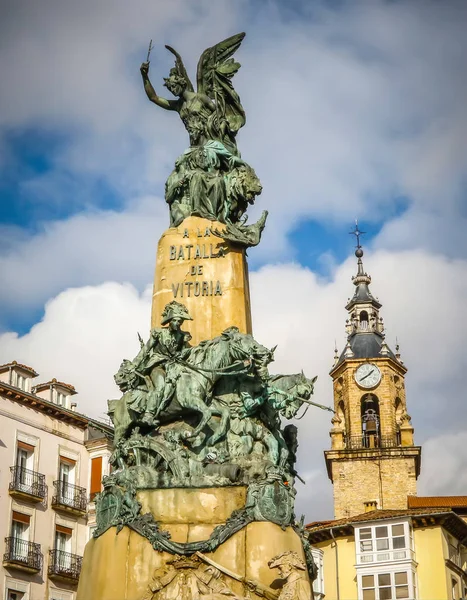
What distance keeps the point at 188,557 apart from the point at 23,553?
2387cm

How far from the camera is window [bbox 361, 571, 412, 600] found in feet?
200

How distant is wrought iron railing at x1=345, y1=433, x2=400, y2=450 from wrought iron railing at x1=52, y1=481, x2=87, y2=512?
68.4m

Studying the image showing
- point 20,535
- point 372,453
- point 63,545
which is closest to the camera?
point 20,535

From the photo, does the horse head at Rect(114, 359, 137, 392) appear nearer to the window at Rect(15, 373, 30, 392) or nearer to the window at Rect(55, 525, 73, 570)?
the window at Rect(55, 525, 73, 570)

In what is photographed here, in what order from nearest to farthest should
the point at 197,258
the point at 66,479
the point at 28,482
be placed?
the point at 197,258
the point at 28,482
the point at 66,479

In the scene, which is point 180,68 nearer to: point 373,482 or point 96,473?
point 96,473

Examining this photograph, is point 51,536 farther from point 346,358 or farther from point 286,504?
point 346,358

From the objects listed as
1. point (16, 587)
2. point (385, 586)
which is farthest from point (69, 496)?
point (385, 586)

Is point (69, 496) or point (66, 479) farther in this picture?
point (66, 479)

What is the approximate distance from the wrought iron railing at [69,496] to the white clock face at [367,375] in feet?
247


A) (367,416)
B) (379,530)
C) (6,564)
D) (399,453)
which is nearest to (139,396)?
(6,564)

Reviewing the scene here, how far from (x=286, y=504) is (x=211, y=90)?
10367mm

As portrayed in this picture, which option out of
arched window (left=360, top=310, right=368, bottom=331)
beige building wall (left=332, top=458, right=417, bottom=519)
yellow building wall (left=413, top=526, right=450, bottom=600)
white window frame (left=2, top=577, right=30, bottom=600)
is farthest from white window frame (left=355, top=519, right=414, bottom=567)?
arched window (left=360, top=310, right=368, bottom=331)

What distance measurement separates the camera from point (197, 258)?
23.2 metres
